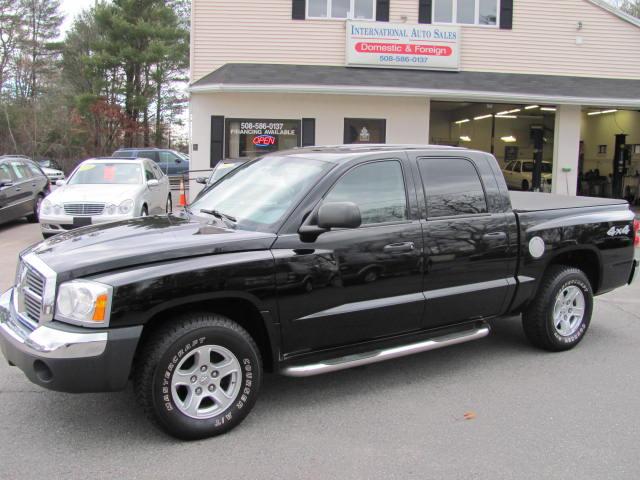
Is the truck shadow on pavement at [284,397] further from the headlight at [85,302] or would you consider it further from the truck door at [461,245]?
the headlight at [85,302]

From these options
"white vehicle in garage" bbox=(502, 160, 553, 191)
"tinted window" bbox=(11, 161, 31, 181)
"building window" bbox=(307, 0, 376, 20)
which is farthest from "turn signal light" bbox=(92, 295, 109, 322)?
"white vehicle in garage" bbox=(502, 160, 553, 191)

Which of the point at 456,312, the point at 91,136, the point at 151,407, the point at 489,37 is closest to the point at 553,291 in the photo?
the point at 456,312

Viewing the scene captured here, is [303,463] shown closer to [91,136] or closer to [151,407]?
[151,407]

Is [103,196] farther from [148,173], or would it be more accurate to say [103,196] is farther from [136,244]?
[136,244]

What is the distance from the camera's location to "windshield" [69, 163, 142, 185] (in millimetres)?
10969

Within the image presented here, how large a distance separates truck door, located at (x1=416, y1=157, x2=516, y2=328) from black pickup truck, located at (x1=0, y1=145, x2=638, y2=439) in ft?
0.04

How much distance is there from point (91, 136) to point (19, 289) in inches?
1379

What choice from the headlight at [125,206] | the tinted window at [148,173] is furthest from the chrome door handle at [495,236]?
the tinted window at [148,173]

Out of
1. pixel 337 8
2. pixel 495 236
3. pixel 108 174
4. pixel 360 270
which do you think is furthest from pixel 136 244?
pixel 337 8

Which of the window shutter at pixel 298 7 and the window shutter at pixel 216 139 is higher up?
the window shutter at pixel 298 7

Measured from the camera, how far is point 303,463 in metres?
3.36

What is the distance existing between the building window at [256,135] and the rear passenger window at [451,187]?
11.3 m

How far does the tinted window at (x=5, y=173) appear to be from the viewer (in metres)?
12.5

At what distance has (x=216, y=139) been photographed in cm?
1574
